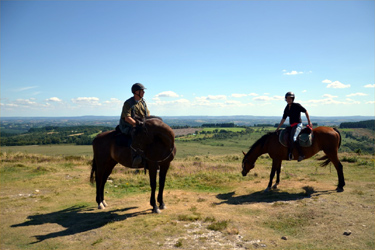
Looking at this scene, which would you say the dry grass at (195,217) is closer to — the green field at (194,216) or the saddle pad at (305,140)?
the green field at (194,216)

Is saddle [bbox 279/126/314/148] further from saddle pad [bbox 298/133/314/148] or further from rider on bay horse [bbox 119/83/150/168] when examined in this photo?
rider on bay horse [bbox 119/83/150/168]

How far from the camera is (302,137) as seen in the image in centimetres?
930

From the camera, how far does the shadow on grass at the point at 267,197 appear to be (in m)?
8.19

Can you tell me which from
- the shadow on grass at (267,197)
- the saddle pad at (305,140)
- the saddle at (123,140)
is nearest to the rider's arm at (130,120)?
the saddle at (123,140)

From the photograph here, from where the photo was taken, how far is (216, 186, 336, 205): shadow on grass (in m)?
8.19

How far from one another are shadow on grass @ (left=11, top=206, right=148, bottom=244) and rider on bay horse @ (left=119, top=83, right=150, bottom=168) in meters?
1.69

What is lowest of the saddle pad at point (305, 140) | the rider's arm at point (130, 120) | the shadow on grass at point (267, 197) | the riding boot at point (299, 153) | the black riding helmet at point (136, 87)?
the shadow on grass at point (267, 197)

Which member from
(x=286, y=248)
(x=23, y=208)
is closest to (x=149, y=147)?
(x=286, y=248)

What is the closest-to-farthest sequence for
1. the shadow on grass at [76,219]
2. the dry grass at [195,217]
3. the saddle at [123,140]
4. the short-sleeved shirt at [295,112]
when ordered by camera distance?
the dry grass at [195,217]
the shadow on grass at [76,219]
the saddle at [123,140]
the short-sleeved shirt at [295,112]

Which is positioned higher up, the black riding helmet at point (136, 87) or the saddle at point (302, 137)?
the black riding helmet at point (136, 87)

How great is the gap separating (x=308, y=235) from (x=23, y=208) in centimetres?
928

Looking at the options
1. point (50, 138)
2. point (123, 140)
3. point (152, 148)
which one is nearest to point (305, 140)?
point (152, 148)

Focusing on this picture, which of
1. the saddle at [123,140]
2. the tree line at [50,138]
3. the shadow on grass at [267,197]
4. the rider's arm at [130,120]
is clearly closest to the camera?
the rider's arm at [130,120]

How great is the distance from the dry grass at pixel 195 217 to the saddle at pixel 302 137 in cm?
198
